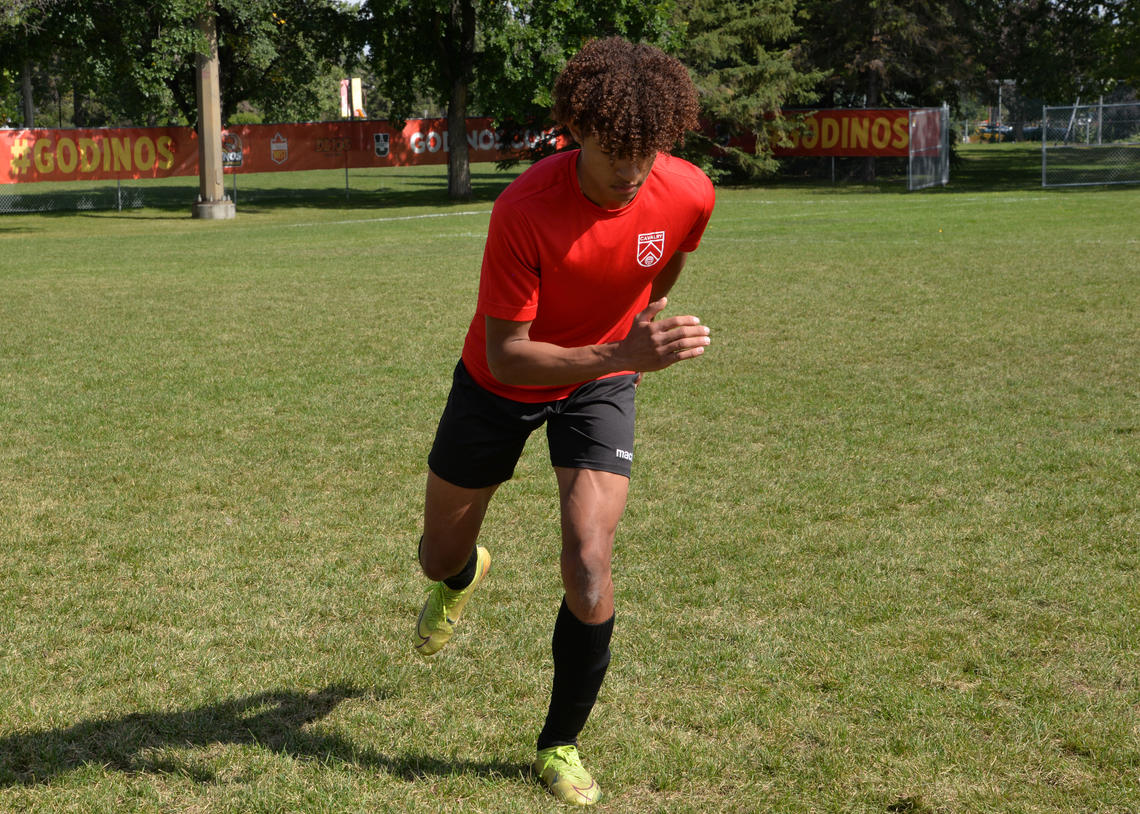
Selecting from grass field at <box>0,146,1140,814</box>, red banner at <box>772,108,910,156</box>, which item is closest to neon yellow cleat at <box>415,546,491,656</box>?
grass field at <box>0,146,1140,814</box>

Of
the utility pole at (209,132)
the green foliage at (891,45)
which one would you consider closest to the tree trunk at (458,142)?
the utility pole at (209,132)

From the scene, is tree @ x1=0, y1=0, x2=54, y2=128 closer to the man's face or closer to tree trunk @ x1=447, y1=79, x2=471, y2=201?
tree trunk @ x1=447, y1=79, x2=471, y2=201

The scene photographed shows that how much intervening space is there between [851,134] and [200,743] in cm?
4000

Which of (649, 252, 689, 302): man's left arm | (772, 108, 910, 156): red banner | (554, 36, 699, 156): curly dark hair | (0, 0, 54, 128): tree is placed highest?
(0, 0, 54, 128): tree

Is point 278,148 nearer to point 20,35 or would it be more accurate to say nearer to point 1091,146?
point 20,35

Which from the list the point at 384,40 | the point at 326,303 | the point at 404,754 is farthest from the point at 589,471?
the point at 384,40

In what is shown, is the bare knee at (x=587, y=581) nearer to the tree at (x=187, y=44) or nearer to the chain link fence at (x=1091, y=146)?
the tree at (x=187, y=44)

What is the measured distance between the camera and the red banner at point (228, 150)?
30.5 m

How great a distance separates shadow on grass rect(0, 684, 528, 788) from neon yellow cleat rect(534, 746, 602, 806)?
0.14 m

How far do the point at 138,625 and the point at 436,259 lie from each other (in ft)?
49.0

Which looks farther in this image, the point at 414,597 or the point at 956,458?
the point at 956,458

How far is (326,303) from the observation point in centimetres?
1486

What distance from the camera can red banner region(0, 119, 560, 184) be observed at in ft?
100

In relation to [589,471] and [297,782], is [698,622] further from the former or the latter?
[297,782]
